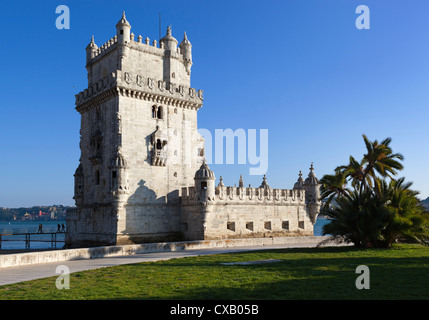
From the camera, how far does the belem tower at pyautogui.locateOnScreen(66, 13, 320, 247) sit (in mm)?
30406

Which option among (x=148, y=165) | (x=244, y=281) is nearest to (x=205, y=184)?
(x=148, y=165)

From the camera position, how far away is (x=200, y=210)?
30.6 m

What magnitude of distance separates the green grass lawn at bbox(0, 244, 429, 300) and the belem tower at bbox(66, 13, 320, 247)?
1373 centimetres

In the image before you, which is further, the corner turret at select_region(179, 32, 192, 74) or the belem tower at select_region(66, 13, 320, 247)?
the corner turret at select_region(179, 32, 192, 74)

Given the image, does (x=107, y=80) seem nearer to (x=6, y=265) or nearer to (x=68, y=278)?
(x=6, y=265)

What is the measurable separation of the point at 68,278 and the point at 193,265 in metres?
5.09

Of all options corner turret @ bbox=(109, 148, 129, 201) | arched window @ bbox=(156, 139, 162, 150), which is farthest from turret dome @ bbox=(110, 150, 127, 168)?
arched window @ bbox=(156, 139, 162, 150)

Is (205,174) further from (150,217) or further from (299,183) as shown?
(299,183)

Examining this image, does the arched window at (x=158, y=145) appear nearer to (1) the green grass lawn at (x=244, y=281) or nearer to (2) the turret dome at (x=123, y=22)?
(2) the turret dome at (x=123, y=22)

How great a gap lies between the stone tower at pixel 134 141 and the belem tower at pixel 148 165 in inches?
3.2

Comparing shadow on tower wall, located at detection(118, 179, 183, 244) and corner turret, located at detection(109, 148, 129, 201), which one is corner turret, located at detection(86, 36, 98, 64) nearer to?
corner turret, located at detection(109, 148, 129, 201)

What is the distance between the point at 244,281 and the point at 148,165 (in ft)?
67.6

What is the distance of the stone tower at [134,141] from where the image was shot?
30.2 meters
